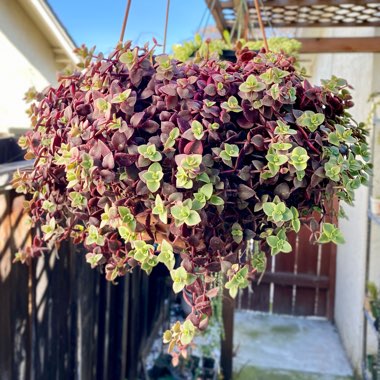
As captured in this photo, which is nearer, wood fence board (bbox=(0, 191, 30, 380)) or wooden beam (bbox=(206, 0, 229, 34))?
wood fence board (bbox=(0, 191, 30, 380))

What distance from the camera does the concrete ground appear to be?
116 inches

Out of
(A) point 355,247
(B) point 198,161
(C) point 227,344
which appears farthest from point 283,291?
(B) point 198,161

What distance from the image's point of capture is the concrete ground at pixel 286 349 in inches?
116

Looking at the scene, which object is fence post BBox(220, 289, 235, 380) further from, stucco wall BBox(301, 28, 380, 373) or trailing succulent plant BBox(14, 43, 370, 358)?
trailing succulent plant BBox(14, 43, 370, 358)

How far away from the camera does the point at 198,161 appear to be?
2.13 feet

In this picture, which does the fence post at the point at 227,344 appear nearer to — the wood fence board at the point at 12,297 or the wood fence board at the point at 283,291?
the wood fence board at the point at 12,297

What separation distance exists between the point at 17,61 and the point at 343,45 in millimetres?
3477

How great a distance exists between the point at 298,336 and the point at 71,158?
11.2 ft

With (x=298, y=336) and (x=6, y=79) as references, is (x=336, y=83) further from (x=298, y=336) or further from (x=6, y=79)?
(x=6, y=79)

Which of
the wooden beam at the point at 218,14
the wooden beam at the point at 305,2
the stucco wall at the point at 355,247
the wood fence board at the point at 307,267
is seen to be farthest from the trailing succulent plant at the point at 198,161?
the wood fence board at the point at 307,267

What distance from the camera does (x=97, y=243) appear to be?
2.61 ft

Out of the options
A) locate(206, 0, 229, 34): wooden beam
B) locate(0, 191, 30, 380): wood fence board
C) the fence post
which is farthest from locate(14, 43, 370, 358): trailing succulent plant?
the fence post

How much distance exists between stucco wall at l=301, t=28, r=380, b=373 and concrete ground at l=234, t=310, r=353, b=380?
0.39 ft

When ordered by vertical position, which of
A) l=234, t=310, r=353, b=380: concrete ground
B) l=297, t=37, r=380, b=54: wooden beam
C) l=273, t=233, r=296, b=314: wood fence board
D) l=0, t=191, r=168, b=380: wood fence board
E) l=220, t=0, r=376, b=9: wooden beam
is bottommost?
l=234, t=310, r=353, b=380: concrete ground
